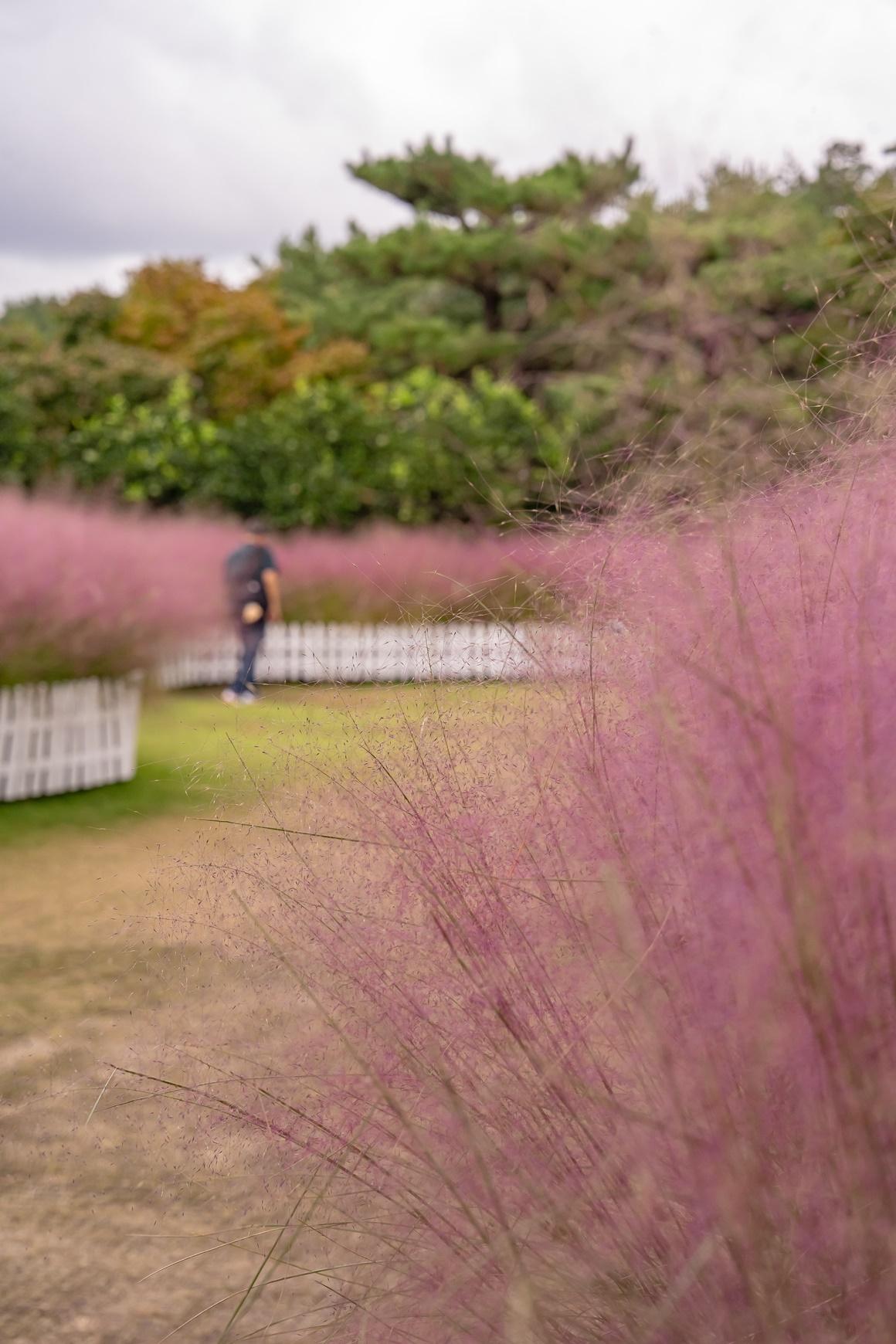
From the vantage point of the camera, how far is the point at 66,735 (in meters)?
9.82

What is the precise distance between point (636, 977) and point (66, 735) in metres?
8.57

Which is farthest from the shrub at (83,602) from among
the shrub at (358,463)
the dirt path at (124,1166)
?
the shrub at (358,463)

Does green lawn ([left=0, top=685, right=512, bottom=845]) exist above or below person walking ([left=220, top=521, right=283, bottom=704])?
below

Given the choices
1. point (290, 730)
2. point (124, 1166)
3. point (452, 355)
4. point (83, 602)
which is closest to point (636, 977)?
point (290, 730)

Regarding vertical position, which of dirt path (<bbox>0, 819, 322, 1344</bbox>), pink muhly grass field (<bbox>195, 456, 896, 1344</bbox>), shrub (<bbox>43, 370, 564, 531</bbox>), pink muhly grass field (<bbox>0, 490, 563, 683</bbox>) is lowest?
dirt path (<bbox>0, 819, 322, 1344</bbox>)

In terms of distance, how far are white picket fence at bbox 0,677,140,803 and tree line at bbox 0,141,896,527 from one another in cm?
670

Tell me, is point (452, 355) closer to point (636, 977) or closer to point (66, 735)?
point (66, 735)

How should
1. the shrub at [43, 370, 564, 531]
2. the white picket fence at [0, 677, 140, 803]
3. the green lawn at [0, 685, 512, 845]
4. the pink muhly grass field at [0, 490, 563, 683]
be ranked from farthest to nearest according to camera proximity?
1. the shrub at [43, 370, 564, 531]
2. the white picket fence at [0, 677, 140, 803]
3. the pink muhly grass field at [0, 490, 563, 683]
4. the green lawn at [0, 685, 512, 845]

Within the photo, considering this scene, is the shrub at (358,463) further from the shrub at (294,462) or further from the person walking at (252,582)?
the person walking at (252,582)

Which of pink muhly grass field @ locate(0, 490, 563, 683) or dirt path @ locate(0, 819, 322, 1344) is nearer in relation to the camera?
dirt path @ locate(0, 819, 322, 1344)

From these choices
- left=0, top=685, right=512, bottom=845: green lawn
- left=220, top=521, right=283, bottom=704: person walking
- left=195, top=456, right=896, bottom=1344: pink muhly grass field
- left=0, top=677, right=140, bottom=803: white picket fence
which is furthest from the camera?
left=220, top=521, right=283, bottom=704: person walking

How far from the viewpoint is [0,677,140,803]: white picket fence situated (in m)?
9.28

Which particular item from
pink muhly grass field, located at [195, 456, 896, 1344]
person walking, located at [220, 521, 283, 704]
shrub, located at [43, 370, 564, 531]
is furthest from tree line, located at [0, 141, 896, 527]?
pink muhly grass field, located at [195, 456, 896, 1344]

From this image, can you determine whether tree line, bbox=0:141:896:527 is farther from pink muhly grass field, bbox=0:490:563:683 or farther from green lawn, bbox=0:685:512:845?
green lawn, bbox=0:685:512:845
